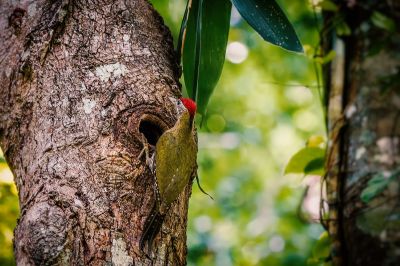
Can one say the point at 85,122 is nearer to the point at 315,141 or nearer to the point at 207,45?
the point at 207,45

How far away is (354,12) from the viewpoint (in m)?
3.12

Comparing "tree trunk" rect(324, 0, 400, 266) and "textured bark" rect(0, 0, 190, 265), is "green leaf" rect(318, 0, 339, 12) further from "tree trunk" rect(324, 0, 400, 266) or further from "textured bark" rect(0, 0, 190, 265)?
"textured bark" rect(0, 0, 190, 265)

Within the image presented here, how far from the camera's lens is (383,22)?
2.88m

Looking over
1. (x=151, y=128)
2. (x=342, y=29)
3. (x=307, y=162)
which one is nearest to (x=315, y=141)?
(x=307, y=162)

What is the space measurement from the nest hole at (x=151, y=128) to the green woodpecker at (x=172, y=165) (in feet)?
0.19

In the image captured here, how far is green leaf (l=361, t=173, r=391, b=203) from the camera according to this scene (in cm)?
240

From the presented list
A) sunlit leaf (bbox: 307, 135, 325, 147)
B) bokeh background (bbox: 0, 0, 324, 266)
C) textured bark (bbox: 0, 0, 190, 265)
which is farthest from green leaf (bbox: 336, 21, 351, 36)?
bokeh background (bbox: 0, 0, 324, 266)

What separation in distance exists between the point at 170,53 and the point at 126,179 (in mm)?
675

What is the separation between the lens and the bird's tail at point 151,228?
5.38 feet

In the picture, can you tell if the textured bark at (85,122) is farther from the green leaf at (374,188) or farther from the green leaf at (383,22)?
the green leaf at (383,22)

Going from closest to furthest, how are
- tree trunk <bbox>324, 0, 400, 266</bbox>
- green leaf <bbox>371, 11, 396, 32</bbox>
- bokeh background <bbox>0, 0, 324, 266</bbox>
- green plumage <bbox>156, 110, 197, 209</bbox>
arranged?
1. green plumage <bbox>156, 110, 197, 209</bbox>
2. tree trunk <bbox>324, 0, 400, 266</bbox>
3. green leaf <bbox>371, 11, 396, 32</bbox>
4. bokeh background <bbox>0, 0, 324, 266</bbox>

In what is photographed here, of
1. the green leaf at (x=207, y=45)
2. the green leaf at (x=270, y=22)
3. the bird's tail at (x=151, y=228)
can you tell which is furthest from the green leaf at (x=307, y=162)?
the bird's tail at (x=151, y=228)

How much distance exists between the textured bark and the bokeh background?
161 inches

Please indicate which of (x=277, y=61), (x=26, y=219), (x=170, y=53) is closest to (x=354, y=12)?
(x=170, y=53)
